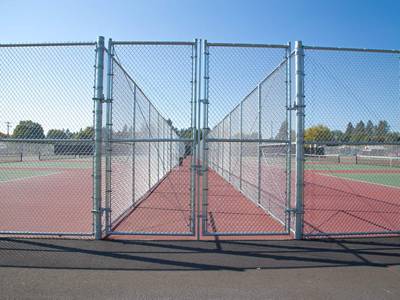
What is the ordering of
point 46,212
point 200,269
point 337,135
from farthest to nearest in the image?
point 46,212, point 337,135, point 200,269

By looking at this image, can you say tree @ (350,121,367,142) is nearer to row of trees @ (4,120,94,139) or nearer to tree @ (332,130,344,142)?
tree @ (332,130,344,142)

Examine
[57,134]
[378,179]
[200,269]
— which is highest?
[57,134]

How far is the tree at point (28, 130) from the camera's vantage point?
219 inches

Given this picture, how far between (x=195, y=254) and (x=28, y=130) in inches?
154

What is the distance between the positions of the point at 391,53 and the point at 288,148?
262 cm

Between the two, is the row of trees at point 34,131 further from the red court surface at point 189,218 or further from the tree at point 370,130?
the tree at point 370,130

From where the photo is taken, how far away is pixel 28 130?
5.60 m

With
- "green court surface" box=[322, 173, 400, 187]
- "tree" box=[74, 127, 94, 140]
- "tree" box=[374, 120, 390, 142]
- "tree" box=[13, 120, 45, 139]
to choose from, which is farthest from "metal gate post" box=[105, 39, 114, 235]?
"green court surface" box=[322, 173, 400, 187]

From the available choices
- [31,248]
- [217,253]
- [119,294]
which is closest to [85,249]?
[31,248]

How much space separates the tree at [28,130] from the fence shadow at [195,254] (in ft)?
6.25

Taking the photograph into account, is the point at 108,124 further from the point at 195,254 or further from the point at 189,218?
the point at 195,254

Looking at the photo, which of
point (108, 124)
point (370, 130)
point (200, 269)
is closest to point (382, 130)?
point (370, 130)

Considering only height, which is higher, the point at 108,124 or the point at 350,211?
the point at 108,124

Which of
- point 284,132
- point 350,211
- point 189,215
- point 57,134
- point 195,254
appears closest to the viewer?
point 195,254
